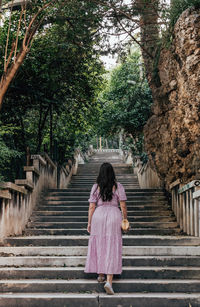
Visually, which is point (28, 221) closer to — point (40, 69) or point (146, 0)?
point (40, 69)

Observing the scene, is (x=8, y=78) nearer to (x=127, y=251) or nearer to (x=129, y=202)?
(x=127, y=251)

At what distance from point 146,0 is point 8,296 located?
7.22 m

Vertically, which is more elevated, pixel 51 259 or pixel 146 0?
pixel 146 0

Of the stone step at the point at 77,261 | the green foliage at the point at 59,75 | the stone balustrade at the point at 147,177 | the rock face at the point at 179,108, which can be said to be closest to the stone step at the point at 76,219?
the rock face at the point at 179,108

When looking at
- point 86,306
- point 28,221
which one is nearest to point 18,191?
point 28,221

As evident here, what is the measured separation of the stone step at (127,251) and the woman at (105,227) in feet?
3.77

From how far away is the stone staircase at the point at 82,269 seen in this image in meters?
4.52

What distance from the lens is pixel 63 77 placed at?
36.4 ft

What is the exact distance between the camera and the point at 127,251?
597 centimetres

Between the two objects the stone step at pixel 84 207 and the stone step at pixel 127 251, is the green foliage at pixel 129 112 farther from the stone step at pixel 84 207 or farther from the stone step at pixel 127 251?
the stone step at pixel 127 251

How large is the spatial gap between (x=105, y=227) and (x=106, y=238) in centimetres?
15

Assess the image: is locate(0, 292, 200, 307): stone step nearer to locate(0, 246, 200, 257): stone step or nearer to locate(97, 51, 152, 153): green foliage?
locate(0, 246, 200, 257): stone step

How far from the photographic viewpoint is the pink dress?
15.5 feet

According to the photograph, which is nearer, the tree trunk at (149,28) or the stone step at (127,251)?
the stone step at (127,251)
